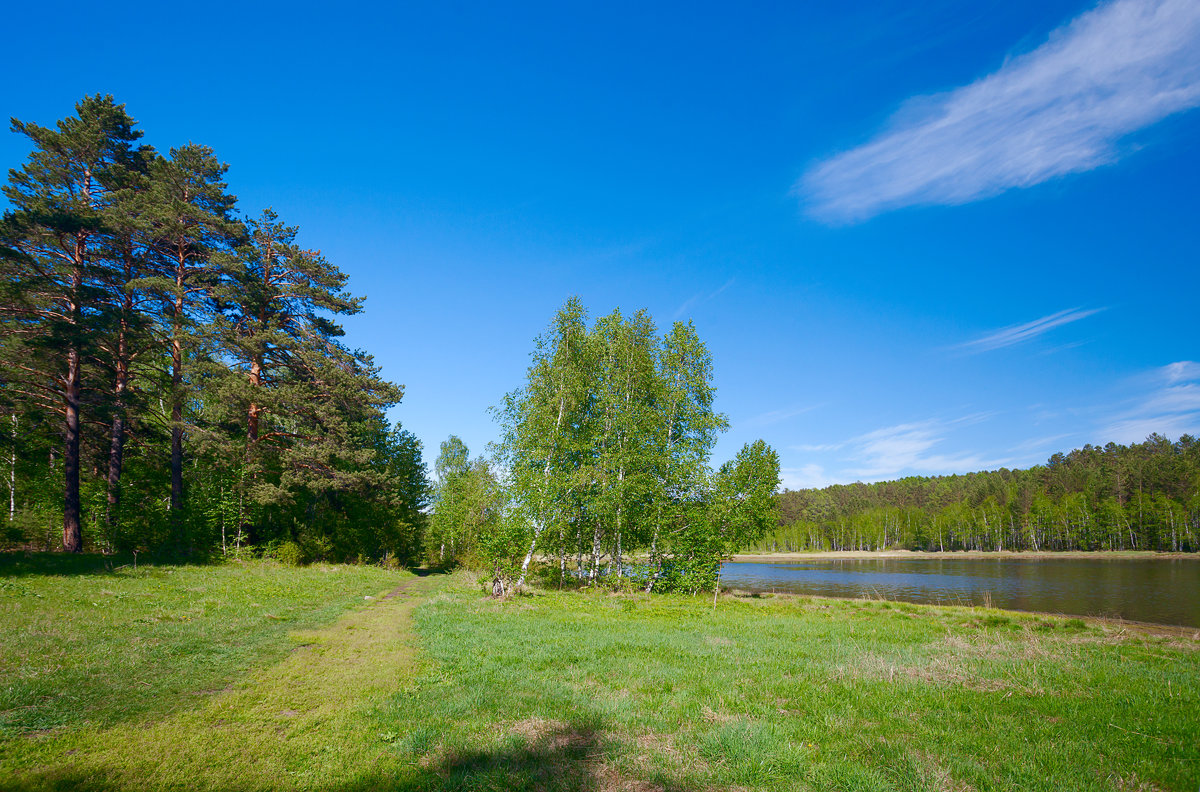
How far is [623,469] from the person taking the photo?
90.4 ft

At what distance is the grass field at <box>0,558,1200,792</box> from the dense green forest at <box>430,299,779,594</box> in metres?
10.5

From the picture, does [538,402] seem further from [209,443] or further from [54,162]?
[54,162]

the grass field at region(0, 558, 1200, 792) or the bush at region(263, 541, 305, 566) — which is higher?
the grass field at region(0, 558, 1200, 792)

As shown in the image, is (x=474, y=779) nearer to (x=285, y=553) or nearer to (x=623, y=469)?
(x=623, y=469)

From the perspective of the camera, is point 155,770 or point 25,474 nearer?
point 155,770

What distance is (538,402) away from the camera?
2673 cm

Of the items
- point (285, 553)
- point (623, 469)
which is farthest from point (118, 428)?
point (623, 469)

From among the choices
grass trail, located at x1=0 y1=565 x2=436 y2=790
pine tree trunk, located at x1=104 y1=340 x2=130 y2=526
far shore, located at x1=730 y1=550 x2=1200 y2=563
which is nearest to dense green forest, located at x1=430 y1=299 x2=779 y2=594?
grass trail, located at x1=0 y1=565 x2=436 y2=790

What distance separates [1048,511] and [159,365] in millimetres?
132014

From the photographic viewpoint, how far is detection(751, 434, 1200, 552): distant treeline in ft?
289

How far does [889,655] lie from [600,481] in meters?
15.8

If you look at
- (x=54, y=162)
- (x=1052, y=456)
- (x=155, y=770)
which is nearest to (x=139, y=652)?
(x=155, y=770)

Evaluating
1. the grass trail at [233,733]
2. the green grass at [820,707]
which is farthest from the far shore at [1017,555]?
the grass trail at [233,733]

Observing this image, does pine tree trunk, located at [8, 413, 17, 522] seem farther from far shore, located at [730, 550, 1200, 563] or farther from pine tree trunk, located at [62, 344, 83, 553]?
far shore, located at [730, 550, 1200, 563]
